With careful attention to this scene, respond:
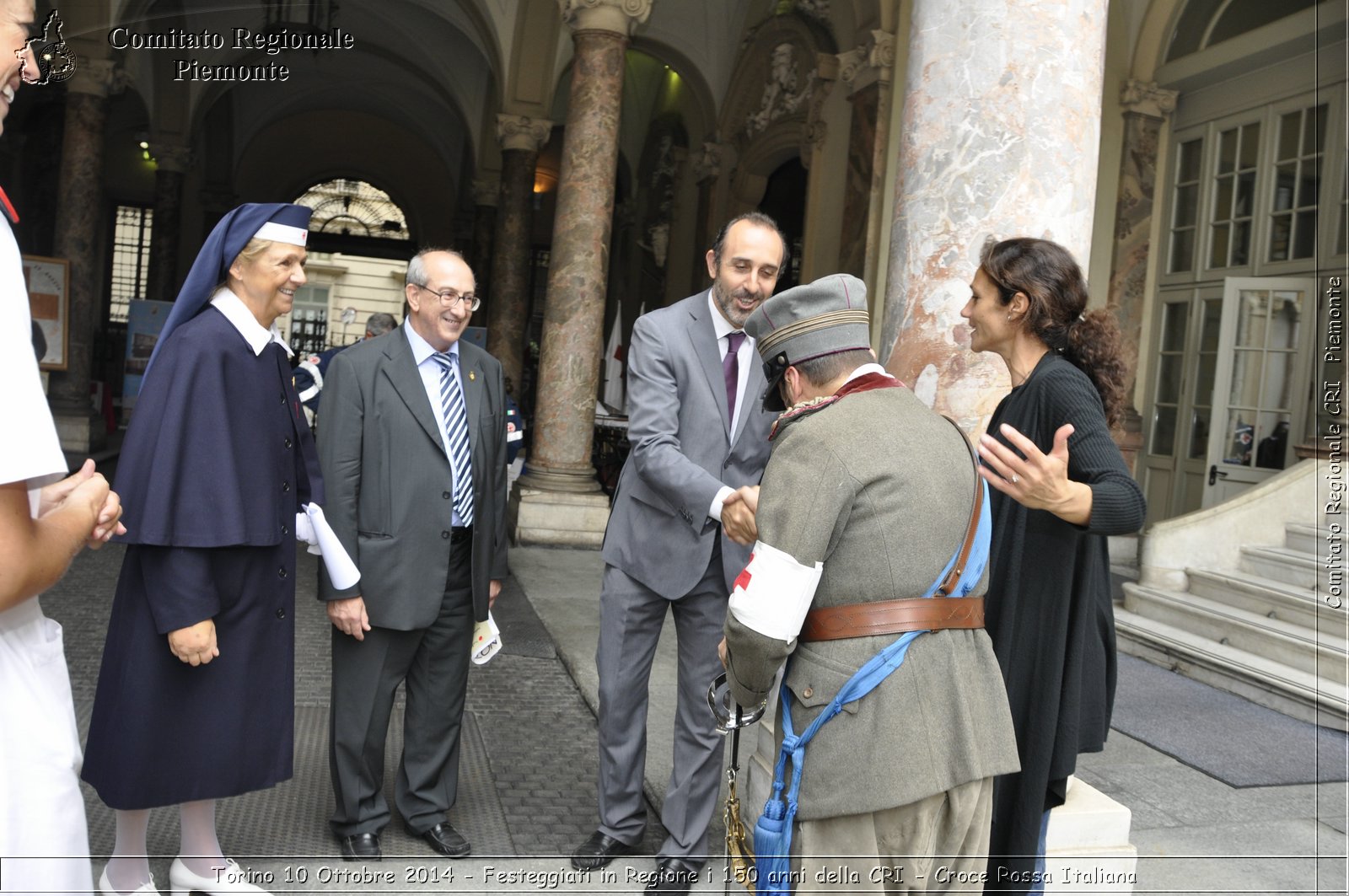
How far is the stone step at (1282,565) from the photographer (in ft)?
21.4

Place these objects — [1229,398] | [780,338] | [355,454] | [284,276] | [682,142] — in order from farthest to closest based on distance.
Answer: [682,142] → [1229,398] → [355,454] → [284,276] → [780,338]

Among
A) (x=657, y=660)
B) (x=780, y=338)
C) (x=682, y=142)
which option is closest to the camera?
(x=780, y=338)

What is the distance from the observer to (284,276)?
2.72 m

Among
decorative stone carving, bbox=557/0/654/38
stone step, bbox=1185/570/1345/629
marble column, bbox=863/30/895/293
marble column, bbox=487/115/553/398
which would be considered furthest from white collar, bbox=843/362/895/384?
marble column, bbox=487/115/553/398

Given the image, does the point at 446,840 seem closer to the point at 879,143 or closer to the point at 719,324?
the point at 719,324

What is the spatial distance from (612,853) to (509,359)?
10.8 m

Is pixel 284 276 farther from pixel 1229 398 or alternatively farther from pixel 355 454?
pixel 1229 398

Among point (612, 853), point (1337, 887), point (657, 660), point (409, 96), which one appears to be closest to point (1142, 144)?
point (657, 660)

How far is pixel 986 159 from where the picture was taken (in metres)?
3.21

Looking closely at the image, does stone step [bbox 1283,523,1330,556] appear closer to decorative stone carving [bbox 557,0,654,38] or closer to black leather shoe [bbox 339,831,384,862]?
black leather shoe [bbox 339,831,384,862]

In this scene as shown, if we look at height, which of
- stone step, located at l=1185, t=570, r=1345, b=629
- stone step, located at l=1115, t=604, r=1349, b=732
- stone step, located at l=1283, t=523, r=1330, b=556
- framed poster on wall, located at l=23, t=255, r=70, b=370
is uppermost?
framed poster on wall, located at l=23, t=255, r=70, b=370

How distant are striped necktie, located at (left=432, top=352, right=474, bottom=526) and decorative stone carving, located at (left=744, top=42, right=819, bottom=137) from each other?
9.09 metres

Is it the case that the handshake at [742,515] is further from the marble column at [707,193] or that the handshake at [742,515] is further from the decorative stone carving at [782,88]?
the marble column at [707,193]

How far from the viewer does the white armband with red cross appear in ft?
5.97
